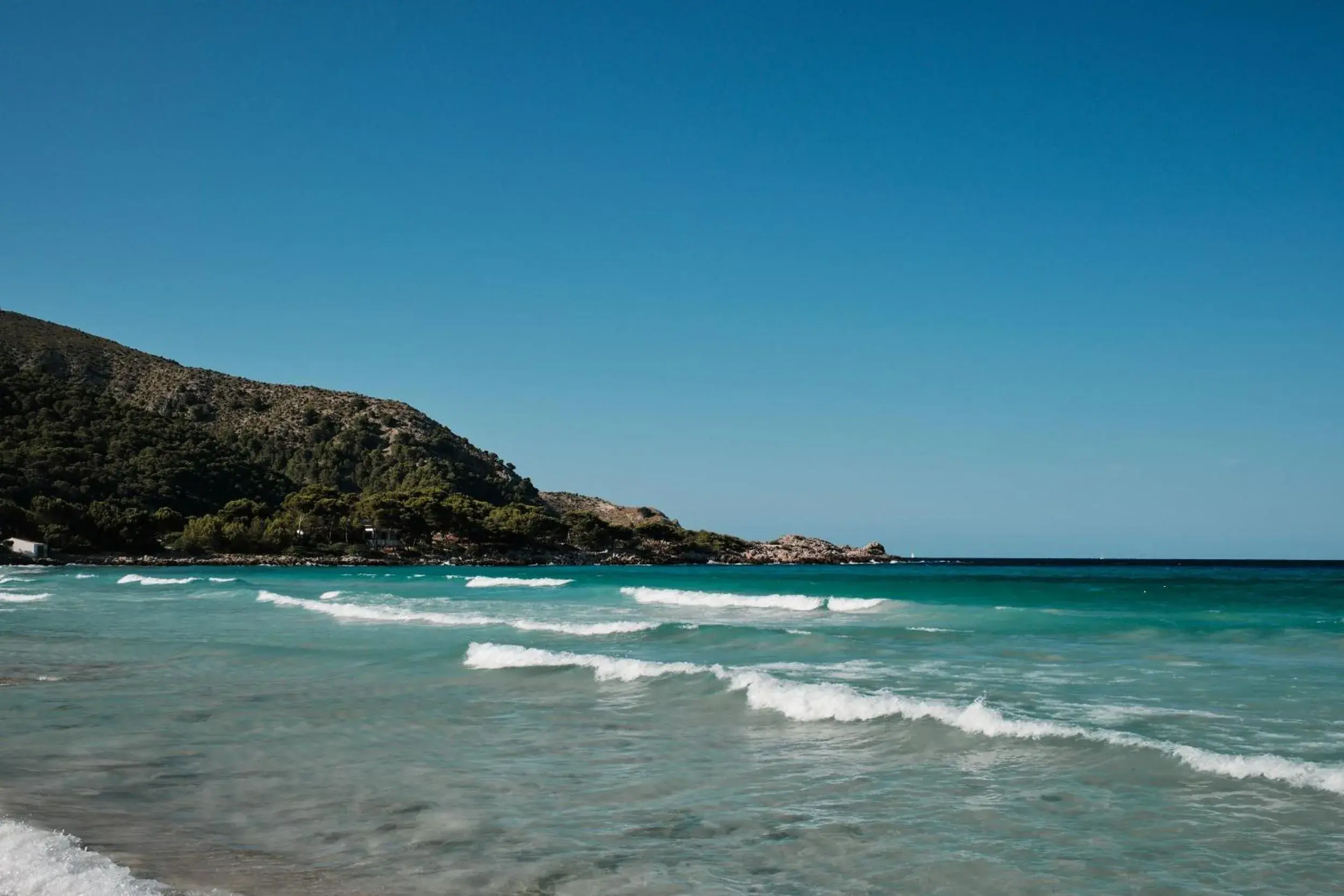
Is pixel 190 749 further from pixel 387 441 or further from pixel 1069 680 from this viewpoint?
pixel 387 441

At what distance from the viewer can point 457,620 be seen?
28406mm

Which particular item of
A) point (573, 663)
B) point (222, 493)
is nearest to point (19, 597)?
point (573, 663)

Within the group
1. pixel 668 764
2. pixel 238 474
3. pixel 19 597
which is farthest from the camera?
pixel 238 474

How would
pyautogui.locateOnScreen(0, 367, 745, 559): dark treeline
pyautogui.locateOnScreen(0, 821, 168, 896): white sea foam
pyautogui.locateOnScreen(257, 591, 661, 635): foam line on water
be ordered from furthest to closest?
pyautogui.locateOnScreen(0, 367, 745, 559): dark treeline
pyautogui.locateOnScreen(257, 591, 661, 635): foam line on water
pyautogui.locateOnScreen(0, 821, 168, 896): white sea foam

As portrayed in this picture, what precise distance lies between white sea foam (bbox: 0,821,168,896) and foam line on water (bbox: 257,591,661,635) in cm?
1775

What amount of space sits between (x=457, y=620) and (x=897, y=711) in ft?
60.5

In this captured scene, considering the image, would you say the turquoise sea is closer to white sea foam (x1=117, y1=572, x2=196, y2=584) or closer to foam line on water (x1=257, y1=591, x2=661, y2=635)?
foam line on water (x1=257, y1=591, x2=661, y2=635)

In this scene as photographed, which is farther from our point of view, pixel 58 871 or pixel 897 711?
pixel 897 711

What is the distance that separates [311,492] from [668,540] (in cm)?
4963

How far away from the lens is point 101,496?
93.5 m

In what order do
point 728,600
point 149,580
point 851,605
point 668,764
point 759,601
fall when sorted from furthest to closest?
point 149,580 → point 728,600 → point 759,601 → point 851,605 → point 668,764

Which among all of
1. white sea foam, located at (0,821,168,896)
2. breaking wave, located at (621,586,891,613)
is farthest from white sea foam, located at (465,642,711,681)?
breaking wave, located at (621,586,891,613)

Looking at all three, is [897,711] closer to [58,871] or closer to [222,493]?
[58,871]

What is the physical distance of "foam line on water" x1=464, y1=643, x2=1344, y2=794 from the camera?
9.08 m
